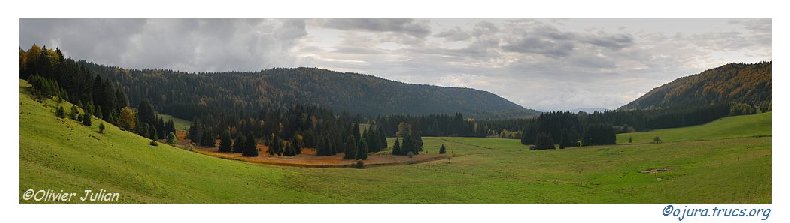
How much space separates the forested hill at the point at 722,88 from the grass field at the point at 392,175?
650 cm

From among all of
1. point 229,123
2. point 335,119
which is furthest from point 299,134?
point 229,123

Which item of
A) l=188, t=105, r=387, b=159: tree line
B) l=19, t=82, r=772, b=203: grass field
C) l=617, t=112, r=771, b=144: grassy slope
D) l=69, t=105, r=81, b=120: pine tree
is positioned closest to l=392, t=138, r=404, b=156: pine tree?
l=188, t=105, r=387, b=159: tree line

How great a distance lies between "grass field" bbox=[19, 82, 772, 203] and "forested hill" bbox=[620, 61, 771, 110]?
6.50 m

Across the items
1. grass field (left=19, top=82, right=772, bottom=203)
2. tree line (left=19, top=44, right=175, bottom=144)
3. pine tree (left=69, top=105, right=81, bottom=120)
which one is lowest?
grass field (left=19, top=82, right=772, bottom=203)

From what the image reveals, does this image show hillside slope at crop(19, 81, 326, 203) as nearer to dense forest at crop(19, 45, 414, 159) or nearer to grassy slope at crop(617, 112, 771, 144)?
dense forest at crop(19, 45, 414, 159)

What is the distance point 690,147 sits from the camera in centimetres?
5659

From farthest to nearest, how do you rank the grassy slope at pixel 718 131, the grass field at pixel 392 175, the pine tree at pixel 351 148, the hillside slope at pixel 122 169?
the pine tree at pixel 351 148 → the grassy slope at pixel 718 131 → the grass field at pixel 392 175 → the hillside slope at pixel 122 169

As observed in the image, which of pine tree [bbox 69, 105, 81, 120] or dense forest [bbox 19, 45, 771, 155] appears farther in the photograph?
dense forest [bbox 19, 45, 771, 155]

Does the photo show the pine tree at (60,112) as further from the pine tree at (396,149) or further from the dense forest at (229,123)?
the pine tree at (396,149)

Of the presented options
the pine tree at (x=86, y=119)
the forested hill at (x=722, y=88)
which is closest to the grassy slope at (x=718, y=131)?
the forested hill at (x=722, y=88)

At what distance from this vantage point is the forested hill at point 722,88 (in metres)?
61.1

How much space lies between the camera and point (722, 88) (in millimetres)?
83250

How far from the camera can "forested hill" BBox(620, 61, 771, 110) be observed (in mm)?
61062

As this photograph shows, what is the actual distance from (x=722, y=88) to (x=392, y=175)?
60816 mm
